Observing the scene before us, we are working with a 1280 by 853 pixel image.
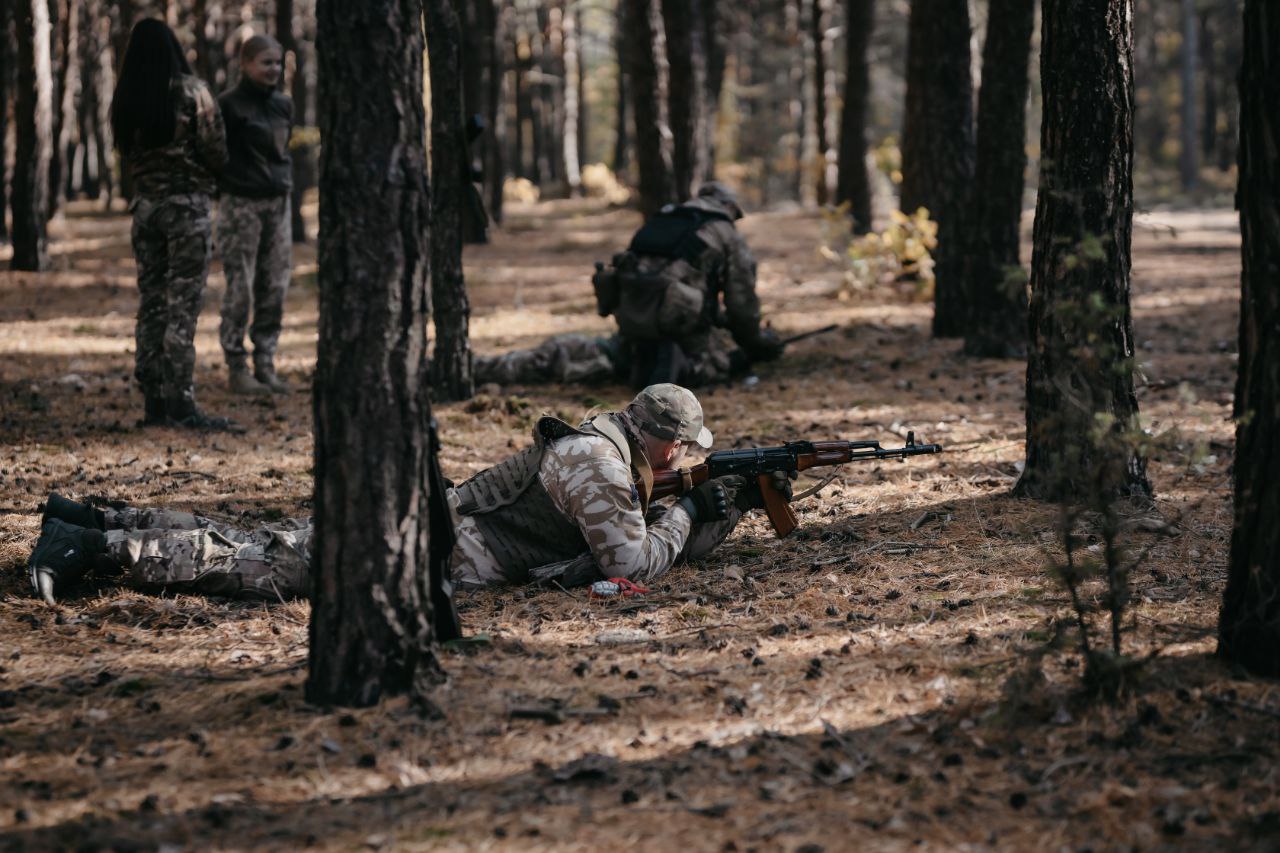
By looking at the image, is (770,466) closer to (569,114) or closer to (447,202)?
(447,202)

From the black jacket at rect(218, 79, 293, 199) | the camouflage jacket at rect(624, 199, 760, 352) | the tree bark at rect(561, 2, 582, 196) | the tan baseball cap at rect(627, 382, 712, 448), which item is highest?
the tree bark at rect(561, 2, 582, 196)

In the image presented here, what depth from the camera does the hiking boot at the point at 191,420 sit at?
8414 millimetres

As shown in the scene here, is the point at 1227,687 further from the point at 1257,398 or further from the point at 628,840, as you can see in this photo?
the point at 628,840

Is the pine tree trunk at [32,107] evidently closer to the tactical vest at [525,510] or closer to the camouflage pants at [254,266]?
the camouflage pants at [254,266]

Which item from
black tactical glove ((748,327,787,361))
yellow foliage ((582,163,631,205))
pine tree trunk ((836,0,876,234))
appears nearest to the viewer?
black tactical glove ((748,327,787,361))

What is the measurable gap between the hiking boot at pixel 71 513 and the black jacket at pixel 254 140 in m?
3.81

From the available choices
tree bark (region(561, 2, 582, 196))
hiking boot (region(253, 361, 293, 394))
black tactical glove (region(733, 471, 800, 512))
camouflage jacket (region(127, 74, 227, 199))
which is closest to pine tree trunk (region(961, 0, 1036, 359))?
black tactical glove (region(733, 471, 800, 512))

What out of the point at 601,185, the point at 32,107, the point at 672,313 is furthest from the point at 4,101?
the point at 601,185

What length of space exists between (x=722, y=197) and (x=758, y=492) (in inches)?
187

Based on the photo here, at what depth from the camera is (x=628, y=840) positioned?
328 cm

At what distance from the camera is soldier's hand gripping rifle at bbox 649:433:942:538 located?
5.85 metres

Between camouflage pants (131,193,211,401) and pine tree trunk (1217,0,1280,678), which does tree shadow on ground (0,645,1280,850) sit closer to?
pine tree trunk (1217,0,1280,678)

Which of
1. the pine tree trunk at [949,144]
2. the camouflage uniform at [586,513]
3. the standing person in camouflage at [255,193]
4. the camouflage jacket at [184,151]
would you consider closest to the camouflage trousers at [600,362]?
the standing person in camouflage at [255,193]

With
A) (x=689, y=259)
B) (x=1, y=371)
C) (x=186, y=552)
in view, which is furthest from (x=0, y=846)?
(x=1, y=371)
